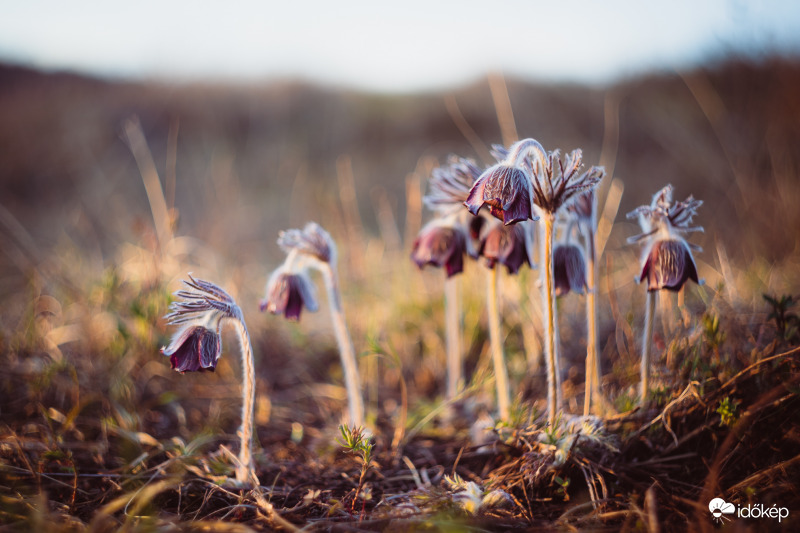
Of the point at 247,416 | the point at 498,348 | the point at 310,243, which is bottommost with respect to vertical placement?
the point at 247,416

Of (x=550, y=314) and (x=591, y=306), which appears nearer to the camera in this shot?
(x=550, y=314)

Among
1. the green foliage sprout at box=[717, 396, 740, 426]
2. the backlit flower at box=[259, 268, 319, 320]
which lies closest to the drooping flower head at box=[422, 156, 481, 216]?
the backlit flower at box=[259, 268, 319, 320]

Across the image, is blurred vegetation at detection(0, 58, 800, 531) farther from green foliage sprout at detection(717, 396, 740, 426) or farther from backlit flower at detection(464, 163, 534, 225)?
backlit flower at detection(464, 163, 534, 225)

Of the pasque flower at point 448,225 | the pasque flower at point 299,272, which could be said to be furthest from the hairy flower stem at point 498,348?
the pasque flower at point 299,272

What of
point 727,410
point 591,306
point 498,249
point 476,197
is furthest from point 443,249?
point 727,410

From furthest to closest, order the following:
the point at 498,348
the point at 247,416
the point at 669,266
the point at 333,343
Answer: the point at 333,343 < the point at 498,348 < the point at 247,416 < the point at 669,266

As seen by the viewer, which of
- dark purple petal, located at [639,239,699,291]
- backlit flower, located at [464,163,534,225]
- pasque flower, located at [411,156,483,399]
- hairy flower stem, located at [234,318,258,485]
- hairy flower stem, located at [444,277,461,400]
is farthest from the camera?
hairy flower stem, located at [444,277,461,400]

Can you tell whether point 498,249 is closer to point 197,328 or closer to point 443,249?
point 443,249
